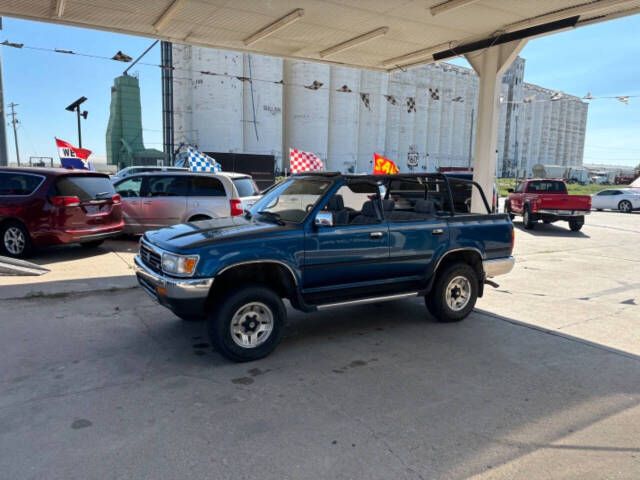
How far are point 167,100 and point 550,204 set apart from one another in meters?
37.1

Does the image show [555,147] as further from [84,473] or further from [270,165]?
[84,473]

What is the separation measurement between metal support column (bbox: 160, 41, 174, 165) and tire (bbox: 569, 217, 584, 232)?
34870mm

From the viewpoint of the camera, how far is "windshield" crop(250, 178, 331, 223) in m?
5.05

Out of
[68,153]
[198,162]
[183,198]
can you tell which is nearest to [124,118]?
[68,153]

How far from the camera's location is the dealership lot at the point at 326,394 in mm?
2939

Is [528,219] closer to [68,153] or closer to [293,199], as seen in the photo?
[293,199]

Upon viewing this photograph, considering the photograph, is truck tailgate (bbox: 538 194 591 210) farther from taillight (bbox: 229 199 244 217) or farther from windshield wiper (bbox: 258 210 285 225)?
windshield wiper (bbox: 258 210 285 225)

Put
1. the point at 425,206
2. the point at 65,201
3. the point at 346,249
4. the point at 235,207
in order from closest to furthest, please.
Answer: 1. the point at 346,249
2. the point at 425,206
3. the point at 65,201
4. the point at 235,207

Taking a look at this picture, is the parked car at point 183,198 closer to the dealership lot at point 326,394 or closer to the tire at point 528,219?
the dealership lot at point 326,394

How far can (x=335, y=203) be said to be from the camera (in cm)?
505

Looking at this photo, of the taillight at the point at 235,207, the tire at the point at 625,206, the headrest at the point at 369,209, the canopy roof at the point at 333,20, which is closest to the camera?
the headrest at the point at 369,209

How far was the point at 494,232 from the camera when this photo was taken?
19.7 feet

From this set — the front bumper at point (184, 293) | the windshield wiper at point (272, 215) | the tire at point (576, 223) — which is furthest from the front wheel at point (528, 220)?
the front bumper at point (184, 293)

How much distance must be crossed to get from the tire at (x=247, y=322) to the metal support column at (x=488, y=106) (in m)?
6.72
